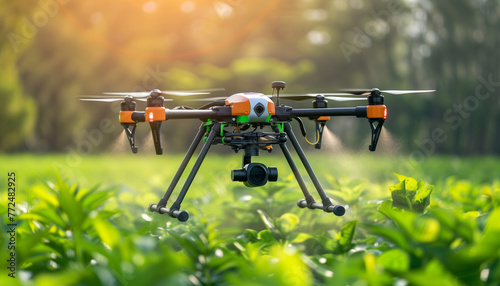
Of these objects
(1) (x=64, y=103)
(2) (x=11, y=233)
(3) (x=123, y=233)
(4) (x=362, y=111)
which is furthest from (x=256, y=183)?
(1) (x=64, y=103)

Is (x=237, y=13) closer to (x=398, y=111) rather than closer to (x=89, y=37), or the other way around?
(x=89, y=37)

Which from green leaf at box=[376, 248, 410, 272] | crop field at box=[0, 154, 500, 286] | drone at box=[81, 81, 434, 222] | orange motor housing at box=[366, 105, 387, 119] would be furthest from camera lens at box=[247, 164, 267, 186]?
green leaf at box=[376, 248, 410, 272]

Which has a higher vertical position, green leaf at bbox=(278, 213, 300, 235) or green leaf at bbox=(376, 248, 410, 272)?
green leaf at bbox=(376, 248, 410, 272)

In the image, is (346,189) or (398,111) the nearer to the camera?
(346,189)

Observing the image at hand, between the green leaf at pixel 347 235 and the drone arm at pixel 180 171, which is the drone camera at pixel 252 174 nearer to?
the drone arm at pixel 180 171

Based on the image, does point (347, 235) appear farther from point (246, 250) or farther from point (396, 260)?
point (396, 260)

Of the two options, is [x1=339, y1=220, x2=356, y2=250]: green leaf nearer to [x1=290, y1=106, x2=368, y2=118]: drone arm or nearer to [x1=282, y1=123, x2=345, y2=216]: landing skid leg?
[x1=282, y1=123, x2=345, y2=216]: landing skid leg

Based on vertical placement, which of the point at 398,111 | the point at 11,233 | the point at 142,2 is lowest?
the point at 398,111

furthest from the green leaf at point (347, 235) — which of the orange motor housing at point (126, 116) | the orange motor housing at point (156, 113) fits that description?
the orange motor housing at point (126, 116)
